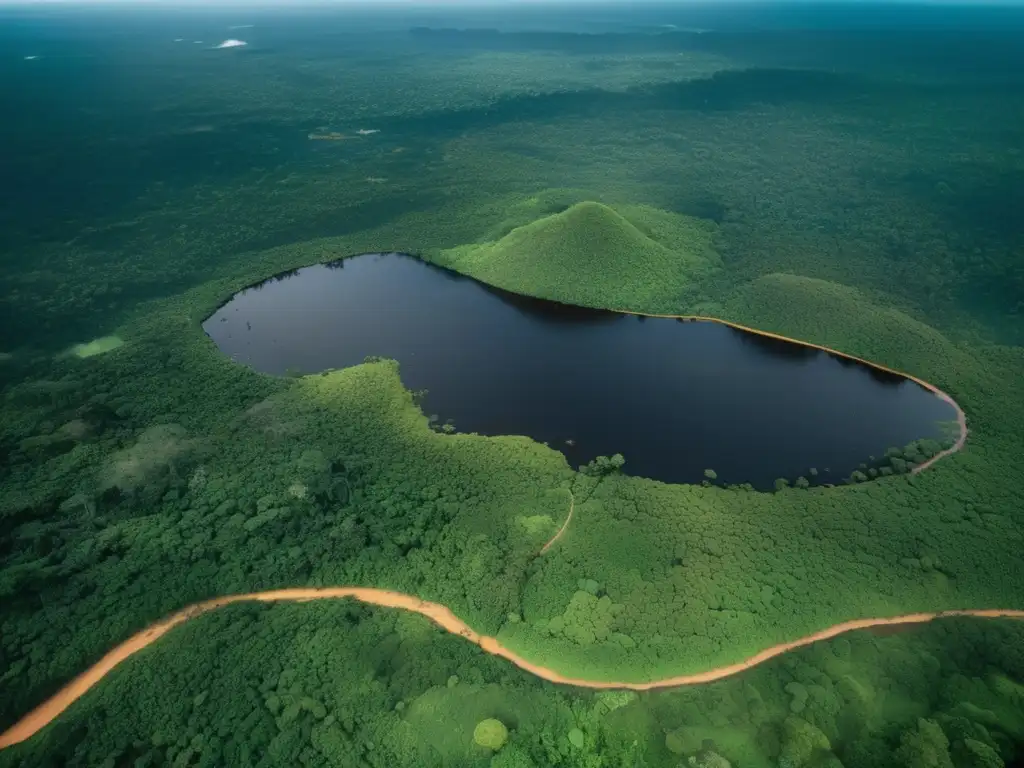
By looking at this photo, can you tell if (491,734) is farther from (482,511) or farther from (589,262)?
(589,262)

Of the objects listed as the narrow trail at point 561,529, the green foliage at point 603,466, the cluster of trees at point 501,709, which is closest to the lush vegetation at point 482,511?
the cluster of trees at point 501,709

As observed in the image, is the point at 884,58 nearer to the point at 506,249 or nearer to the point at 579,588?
the point at 506,249

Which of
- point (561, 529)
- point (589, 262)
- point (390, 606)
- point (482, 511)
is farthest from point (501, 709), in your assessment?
point (589, 262)

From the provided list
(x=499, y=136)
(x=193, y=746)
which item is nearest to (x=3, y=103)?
(x=499, y=136)

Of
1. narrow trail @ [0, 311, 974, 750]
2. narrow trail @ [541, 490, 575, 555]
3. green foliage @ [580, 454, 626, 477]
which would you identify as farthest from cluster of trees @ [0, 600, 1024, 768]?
green foliage @ [580, 454, 626, 477]

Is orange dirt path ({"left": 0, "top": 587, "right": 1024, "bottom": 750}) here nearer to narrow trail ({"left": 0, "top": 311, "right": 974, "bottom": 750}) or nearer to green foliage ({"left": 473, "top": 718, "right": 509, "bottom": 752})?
narrow trail ({"left": 0, "top": 311, "right": 974, "bottom": 750})
